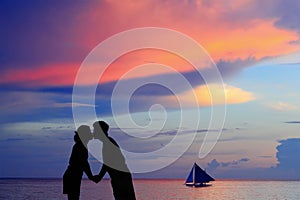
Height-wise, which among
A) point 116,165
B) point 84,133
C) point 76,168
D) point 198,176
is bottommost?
point 116,165

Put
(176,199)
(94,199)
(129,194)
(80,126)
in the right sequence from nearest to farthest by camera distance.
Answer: (129,194) → (80,126) → (94,199) → (176,199)

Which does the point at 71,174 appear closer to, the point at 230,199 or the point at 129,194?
the point at 129,194

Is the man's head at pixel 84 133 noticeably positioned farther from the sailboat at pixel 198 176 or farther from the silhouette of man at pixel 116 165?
the sailboat at pixel 198 176

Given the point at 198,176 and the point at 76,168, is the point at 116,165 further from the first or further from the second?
the point at 198,176

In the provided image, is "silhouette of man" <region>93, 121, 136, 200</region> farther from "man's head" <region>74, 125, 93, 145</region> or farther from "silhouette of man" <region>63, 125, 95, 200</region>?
"silhouette of man" <region>63, 125, 95, 200</region>

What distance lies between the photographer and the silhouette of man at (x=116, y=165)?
34.6 feet

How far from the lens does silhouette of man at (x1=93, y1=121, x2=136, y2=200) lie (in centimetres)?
1053

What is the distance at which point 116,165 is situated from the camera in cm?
1060

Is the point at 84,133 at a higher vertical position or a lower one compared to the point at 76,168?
higher

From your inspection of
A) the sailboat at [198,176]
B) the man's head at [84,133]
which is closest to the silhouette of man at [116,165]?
the man's head at [84,133]

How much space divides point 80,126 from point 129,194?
1.87 metres

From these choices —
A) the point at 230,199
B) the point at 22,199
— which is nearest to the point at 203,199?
the point at 230,199

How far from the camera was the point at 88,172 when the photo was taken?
480 inches

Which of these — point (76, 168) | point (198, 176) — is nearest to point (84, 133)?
point (76, 168)
